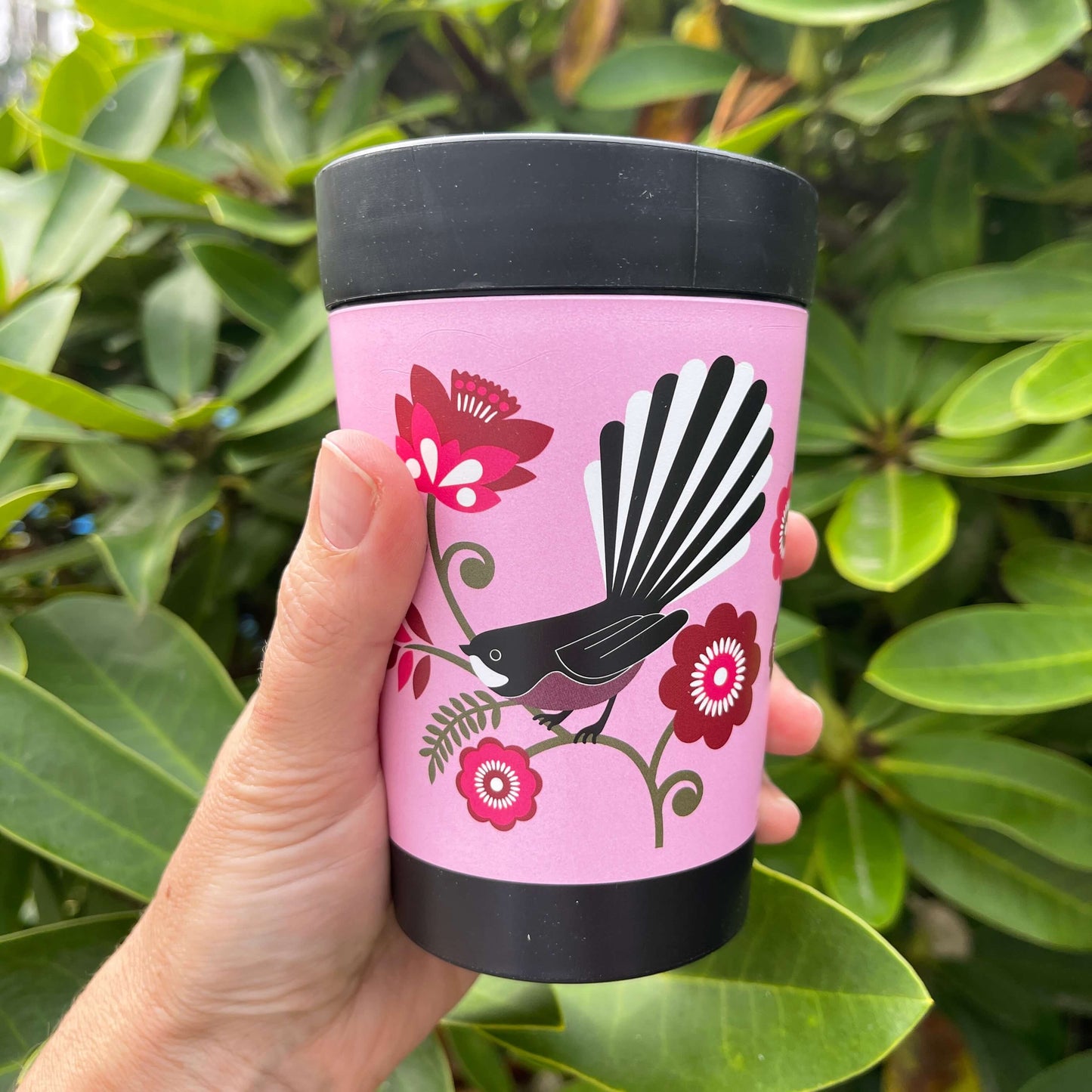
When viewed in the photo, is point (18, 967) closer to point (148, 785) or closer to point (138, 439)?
point (148, 785)

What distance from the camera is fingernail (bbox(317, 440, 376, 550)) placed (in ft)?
1.46

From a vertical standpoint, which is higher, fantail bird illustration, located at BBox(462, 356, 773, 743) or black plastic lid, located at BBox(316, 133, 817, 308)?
black plastic lid, located at BBox(316, 133, 817, 308)

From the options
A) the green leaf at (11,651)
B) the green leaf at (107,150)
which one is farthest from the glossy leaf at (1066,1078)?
the green leaf at (107,150)

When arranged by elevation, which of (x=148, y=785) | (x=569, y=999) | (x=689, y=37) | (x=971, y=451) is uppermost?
(x=689, y=37)

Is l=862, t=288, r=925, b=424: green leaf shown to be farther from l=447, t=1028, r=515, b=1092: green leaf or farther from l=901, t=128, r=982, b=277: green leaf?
l=447, t=1028, r=515, b=1092: green leaf

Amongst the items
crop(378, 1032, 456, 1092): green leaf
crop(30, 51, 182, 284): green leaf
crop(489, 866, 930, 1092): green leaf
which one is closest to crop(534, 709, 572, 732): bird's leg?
crop(489, 866, 930, 1092): green leaf

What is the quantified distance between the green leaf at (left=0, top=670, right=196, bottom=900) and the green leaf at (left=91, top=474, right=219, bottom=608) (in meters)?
0.09

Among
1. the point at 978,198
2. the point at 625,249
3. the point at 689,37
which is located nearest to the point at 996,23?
the point at 978,198

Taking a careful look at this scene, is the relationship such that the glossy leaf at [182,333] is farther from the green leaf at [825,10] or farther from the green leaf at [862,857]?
the green leaf at [862,857]

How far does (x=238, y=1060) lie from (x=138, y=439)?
0.46 metres

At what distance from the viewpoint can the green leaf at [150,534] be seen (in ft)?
2.12

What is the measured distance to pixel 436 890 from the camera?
0.50 meters

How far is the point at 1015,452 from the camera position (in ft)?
2.31

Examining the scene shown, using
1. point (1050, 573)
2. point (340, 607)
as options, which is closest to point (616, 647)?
point (340, 607)
